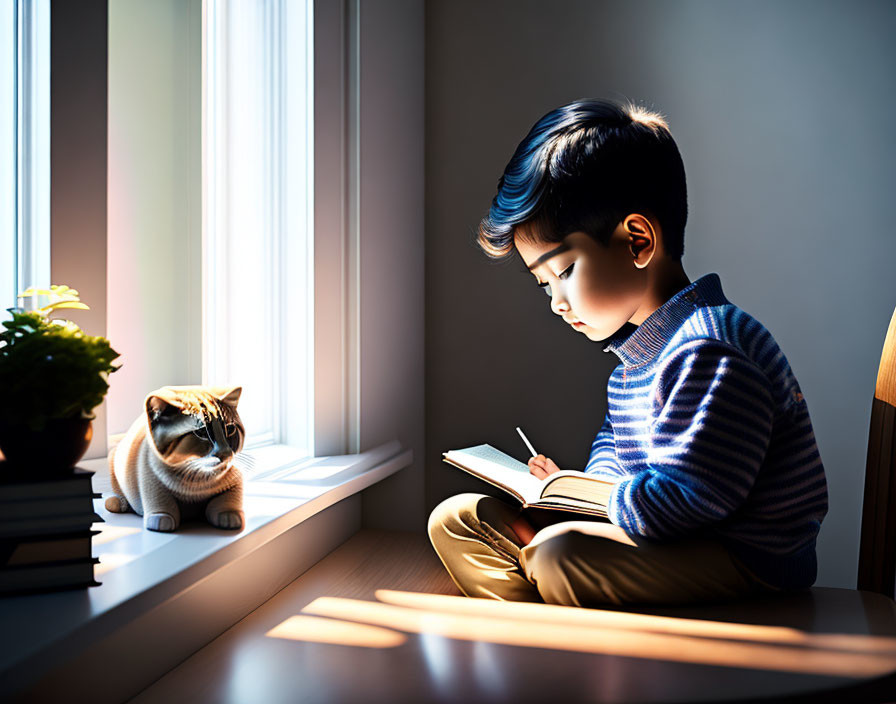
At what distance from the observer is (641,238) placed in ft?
2.94

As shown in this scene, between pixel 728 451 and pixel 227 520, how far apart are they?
1.83ft

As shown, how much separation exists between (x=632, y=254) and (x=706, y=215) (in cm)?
54

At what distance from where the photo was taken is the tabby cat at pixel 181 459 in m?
0.74

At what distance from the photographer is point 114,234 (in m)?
0.99

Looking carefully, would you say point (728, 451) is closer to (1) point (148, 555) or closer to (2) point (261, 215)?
(1) point (148, 555)

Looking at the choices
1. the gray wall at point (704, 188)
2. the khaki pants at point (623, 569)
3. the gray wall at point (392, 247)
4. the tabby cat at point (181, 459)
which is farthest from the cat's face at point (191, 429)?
the gray wall at point (704, 188)

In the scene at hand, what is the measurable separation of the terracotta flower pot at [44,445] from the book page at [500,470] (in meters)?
0.46

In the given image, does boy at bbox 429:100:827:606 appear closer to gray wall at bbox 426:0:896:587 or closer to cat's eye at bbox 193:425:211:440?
cat's eye at bbox 193:425:211:440

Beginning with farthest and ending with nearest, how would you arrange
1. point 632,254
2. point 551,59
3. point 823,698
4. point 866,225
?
1. point 551,59
2. point 866,225
3. point 632,254
4. point 823,698

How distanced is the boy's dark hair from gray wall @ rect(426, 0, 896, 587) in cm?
47

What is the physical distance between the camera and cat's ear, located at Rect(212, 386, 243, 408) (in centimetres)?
79

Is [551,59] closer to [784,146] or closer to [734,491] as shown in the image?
[784,146]

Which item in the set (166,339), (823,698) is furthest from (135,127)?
(823,698)

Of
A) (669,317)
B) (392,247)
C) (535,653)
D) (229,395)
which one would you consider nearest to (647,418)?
(669,317)
